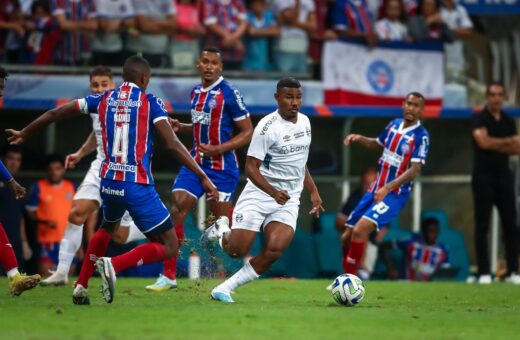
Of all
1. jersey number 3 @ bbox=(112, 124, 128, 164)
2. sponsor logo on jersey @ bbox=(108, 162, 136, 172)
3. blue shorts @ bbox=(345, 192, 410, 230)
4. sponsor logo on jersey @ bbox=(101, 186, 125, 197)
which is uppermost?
jersey number 3 @ bbox=(112, 124, 128, 164)

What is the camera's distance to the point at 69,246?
1462 cm

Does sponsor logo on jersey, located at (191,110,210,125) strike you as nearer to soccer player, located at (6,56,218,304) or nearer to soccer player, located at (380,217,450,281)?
soccer player, located at (6,56,218,304)

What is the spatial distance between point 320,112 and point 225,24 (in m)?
2.10

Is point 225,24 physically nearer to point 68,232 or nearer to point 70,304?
point 68,232

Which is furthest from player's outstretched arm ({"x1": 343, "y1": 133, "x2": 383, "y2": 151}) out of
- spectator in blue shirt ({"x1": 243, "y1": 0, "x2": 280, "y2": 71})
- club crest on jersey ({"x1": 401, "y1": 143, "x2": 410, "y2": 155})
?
spectator in blue shirt ({"x1": 243, "y1": 0, "x2": 280, "y2": 71})

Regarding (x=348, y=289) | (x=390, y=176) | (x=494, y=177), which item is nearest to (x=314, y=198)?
(x=348, y=289)

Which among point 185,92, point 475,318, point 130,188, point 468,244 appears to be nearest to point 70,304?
point 130,188

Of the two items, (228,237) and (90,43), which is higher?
(90,43)

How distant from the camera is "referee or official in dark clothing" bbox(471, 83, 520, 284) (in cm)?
1883

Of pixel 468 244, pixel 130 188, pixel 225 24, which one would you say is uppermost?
pixel 225 24

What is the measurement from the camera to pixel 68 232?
14.7 m

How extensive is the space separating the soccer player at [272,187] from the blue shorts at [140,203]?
3.68 feet

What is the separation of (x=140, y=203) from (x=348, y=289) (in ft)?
7.54

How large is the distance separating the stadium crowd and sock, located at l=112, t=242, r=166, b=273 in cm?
870
